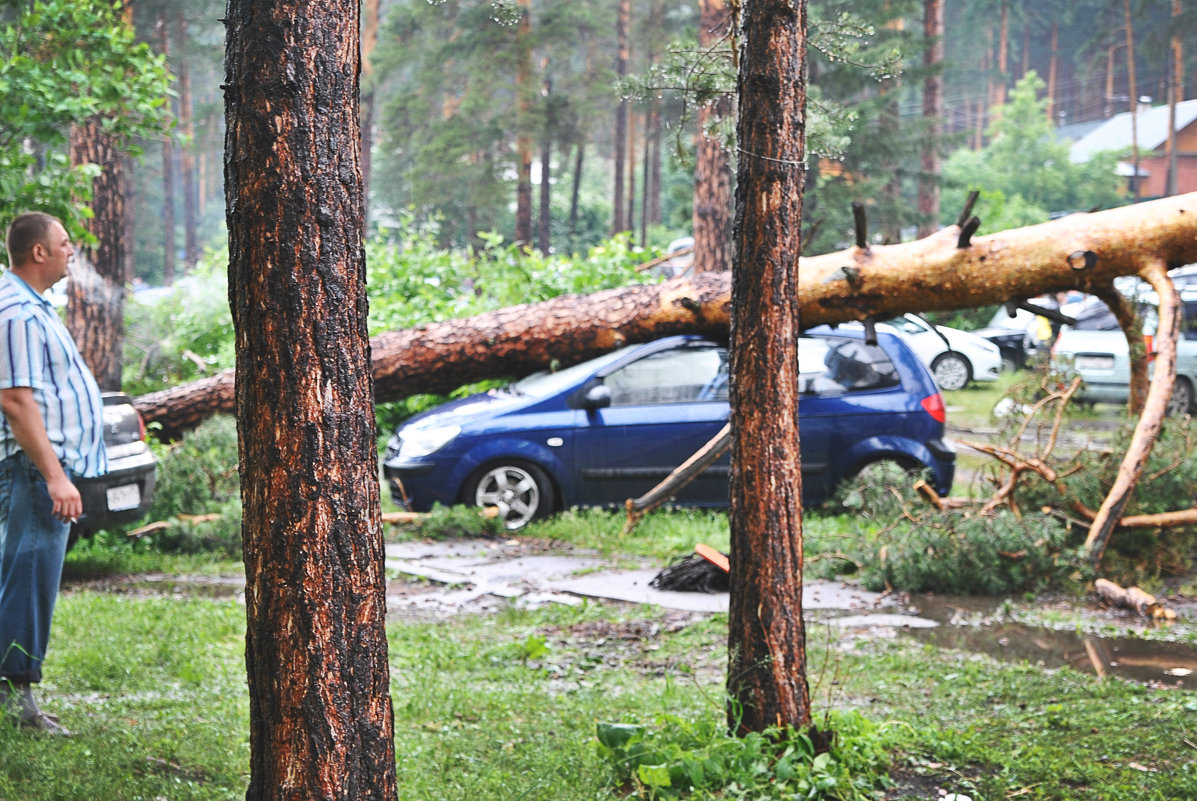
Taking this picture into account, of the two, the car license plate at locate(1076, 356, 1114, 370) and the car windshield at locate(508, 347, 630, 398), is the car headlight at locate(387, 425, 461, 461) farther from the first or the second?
the car license plate at locate(1076, 356, 1114, 370)

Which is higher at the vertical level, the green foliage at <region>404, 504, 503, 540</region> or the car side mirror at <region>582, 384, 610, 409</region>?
the car side mirror at <region>582, 384, 610, 409</region>

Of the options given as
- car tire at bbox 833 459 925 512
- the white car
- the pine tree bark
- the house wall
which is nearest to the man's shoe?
car tire at bbox 833 459 925 512

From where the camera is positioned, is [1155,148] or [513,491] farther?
[1155,148]

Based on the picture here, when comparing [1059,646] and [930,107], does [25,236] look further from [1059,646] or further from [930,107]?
[930,107]

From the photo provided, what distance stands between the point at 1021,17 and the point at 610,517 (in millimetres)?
50839

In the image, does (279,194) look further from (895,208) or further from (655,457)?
(895,208)

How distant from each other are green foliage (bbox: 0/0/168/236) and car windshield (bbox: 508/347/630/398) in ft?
11.9

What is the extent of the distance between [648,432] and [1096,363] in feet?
33.0

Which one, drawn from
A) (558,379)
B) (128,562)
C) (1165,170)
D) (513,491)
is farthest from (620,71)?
(128,562)

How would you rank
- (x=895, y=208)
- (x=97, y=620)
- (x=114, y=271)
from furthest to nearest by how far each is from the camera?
(x=895, y=208)
(x=114, y=271)
(x=97, y=620)

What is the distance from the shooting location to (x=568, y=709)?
4840mm

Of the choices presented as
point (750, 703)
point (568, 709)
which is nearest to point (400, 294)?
point (568, 709)

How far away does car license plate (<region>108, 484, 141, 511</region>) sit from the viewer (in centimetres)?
725

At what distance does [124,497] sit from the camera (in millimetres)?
7344
